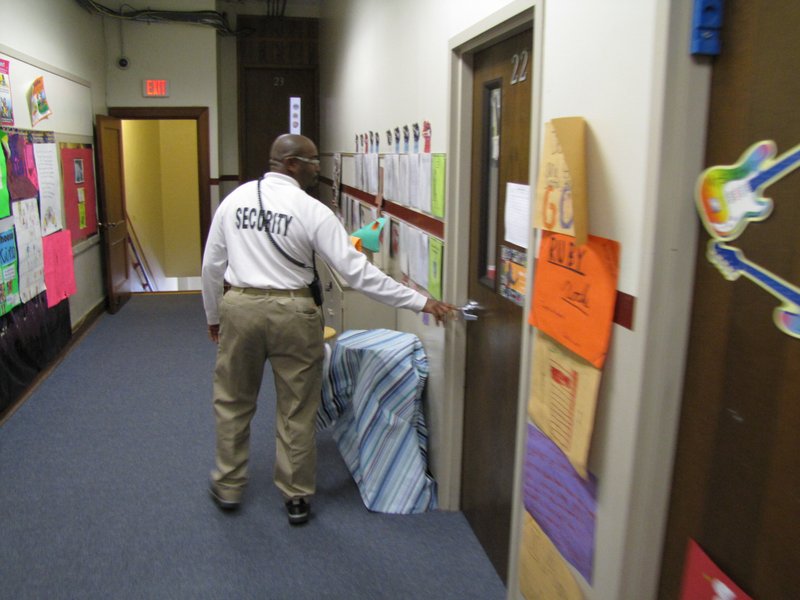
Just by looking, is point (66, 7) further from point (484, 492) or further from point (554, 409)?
point (554, 409)

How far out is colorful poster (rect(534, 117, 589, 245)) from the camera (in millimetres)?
1419

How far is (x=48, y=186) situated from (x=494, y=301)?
3.39 metres

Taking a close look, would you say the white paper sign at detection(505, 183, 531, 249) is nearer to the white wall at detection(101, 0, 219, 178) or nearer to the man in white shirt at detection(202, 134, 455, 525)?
the man in white shirt at detection(202, 134, 455, 525)

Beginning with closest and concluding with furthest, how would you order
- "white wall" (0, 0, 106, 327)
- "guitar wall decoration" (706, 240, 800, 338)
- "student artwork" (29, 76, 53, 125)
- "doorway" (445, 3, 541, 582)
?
1. "guitar wall decoration" (706, 240, 800, 338)
2. "doorway" (445, 3, 541, 582)
3. "white wall" (0, 0, 106, 327)
4. "student artwork" (29, 76, 53, 125)

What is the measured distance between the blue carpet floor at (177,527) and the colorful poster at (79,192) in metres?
1.69

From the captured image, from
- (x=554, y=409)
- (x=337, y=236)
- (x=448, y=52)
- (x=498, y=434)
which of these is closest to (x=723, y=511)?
(x=554, y=409)

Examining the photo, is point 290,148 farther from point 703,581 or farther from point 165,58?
point 165,58

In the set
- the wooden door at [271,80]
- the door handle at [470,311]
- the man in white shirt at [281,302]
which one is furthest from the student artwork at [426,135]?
the wooden door at [271,80]

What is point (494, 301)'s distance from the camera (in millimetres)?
2246

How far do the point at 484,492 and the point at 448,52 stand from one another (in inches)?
59.9

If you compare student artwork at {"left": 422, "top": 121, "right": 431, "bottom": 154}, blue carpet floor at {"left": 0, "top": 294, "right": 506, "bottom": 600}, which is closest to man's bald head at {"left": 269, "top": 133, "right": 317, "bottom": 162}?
student artwork at {"left": 422, "top": 121, "right": 431, "bottom": 154}

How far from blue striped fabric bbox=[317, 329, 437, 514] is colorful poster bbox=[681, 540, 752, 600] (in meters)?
1.54

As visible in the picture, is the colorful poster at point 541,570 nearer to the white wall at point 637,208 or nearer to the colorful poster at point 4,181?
the white wall at point 637,208

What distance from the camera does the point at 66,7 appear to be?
16.6ft
